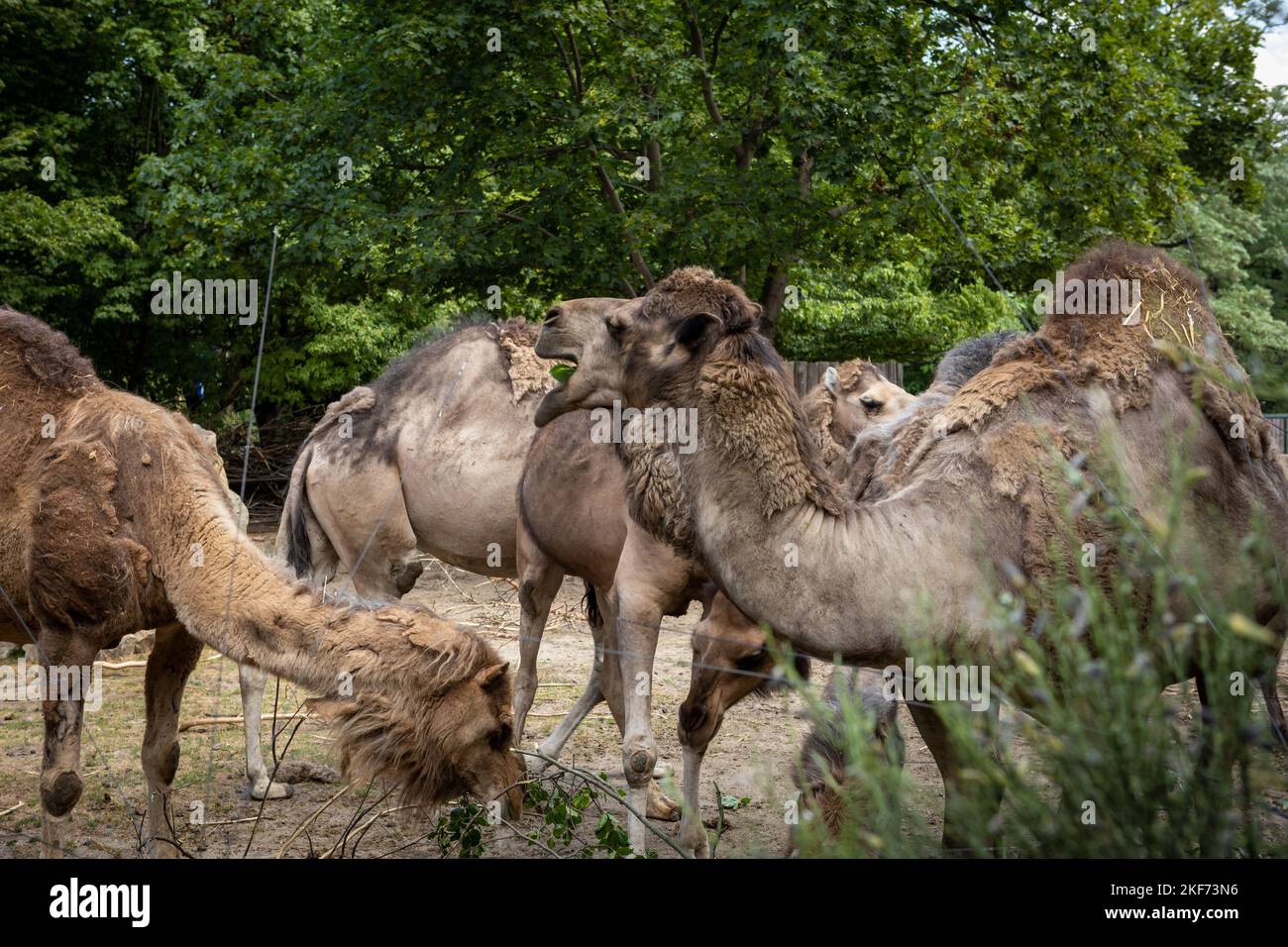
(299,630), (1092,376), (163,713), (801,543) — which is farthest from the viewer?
(163,713)

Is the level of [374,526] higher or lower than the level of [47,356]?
lower

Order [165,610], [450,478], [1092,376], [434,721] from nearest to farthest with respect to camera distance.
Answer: [1092,376] → [434,721] → [165,610] → [450,478]

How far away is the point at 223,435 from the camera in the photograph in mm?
19766

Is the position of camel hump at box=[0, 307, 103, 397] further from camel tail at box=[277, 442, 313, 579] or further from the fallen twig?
camel tail at box=[277, 442, 313, 579]

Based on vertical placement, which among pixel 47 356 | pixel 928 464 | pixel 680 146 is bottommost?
pixel 928 464

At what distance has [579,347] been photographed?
4.00 m

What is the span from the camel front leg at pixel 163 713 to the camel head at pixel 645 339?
2.24 m

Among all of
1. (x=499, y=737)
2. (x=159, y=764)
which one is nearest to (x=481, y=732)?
(x=499, y=737)

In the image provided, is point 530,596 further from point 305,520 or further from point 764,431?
point 764,431

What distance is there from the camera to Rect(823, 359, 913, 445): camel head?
8.20m

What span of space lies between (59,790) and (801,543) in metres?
3.14

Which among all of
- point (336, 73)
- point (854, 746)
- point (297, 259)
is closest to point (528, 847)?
point (854, 746)

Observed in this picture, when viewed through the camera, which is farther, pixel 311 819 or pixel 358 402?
pixel 358 402

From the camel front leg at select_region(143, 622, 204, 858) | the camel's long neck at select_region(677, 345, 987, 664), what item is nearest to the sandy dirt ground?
the camel front leg at select_region(143, 622, 204, 858)
